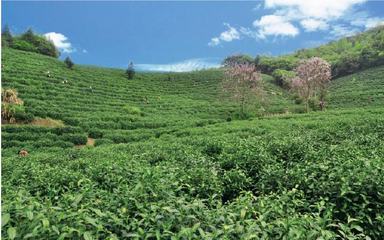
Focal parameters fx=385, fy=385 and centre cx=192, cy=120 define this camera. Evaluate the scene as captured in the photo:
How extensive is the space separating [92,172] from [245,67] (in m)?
42.4

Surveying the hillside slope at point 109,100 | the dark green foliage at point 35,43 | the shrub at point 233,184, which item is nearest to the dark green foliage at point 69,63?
the hillside slope at point 109,100

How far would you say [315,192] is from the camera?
600 centimetres

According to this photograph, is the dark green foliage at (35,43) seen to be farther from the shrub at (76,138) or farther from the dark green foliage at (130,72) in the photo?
the shrub at (76,138)

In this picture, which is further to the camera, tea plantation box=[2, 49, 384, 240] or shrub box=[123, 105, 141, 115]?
shrub box=[123, 105, 141, 115]

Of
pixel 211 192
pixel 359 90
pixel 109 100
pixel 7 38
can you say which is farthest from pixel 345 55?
pixel 211 192

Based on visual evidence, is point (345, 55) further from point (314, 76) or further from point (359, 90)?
point (314, 76)

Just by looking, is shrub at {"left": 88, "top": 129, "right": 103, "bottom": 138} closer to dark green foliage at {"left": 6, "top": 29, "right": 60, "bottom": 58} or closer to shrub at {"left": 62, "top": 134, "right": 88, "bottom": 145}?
shrub at {"left": 62, "top": 134, "right": 88, "bottom": 145}

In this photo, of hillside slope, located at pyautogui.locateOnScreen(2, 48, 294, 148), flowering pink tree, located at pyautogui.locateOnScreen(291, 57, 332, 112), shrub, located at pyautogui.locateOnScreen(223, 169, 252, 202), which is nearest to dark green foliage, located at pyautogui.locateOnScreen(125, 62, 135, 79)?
hillside slope, located at pyautogui.locateOnScreen(2, 48, 294, 148)

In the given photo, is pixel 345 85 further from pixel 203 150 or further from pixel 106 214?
pixel 106 214

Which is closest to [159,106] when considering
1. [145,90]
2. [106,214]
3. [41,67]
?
[145,90]

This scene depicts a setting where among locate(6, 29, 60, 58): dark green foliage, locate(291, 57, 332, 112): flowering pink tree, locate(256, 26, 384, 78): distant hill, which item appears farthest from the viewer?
locate(256, 26, 384, 78): distant hill

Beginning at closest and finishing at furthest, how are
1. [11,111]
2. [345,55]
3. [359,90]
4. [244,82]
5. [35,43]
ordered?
[11,111], [244,82], [359,90], [35,43], [345,55]

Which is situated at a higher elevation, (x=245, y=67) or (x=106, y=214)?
(x=245, y=67)

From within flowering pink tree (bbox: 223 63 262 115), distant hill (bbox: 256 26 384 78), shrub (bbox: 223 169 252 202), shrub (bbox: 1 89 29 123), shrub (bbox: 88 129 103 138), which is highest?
distant hill (bbox: 256 26 384 78)
